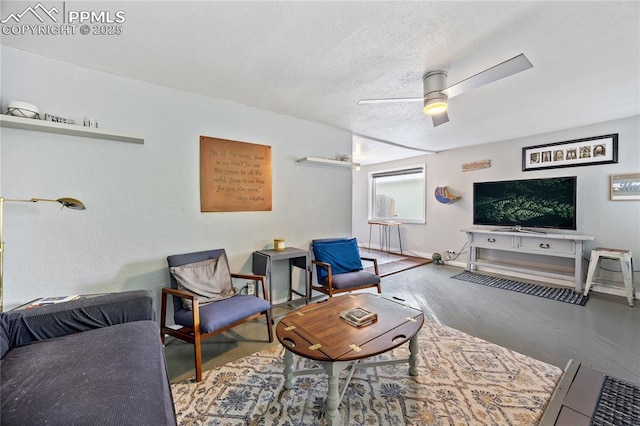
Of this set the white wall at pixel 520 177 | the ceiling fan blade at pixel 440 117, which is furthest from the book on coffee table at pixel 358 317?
the white wall at pixel 520 177

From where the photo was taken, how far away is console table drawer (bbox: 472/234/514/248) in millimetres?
4070

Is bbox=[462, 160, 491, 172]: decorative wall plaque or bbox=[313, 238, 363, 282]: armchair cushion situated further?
bbox=[462, 160, 491, 172]: decorative wall plaque

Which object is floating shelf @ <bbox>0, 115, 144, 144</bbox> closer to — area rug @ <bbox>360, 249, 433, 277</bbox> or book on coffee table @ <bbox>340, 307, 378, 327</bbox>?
book on coffee table @ <bbox>340, 307, 378, 327</bbox>

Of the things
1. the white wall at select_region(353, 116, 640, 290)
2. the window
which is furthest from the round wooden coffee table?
the window

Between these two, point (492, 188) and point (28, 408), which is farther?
point (492, 188)

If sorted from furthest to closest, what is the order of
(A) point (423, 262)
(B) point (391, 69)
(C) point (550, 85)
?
(A) point (423, 262)
(C) point (550, 85)
(B) point (391, 69)

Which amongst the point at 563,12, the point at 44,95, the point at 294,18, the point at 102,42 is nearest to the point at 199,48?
the point at 102,42

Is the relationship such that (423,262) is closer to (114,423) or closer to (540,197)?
(540,197)

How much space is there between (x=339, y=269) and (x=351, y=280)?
304 millimetres

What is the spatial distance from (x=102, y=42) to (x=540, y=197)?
5.42 meters

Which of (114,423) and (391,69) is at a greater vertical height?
(391,69)

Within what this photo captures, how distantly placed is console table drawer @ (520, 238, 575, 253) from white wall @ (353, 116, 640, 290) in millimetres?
340

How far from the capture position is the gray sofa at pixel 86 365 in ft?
3.06

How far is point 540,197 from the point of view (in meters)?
3.88
